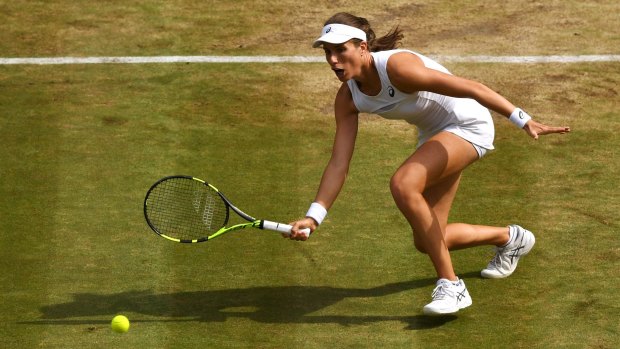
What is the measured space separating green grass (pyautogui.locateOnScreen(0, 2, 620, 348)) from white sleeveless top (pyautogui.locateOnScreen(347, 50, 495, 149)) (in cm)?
113

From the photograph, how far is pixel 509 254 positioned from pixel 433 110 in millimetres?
1221

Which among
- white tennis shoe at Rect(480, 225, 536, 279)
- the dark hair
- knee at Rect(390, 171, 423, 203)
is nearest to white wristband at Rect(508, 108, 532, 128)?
knee at Rect(390, 171, 423, 203)

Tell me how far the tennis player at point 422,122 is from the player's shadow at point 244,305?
16.1 inches

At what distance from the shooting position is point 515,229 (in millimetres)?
9781

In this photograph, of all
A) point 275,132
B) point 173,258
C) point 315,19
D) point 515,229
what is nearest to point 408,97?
point 515,229

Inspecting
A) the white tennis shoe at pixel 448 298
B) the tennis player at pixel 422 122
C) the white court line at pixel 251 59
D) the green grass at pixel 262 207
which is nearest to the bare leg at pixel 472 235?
the tennis player at pixel 422 122

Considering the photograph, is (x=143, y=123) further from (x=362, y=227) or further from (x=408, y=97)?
(x=408, y=97)

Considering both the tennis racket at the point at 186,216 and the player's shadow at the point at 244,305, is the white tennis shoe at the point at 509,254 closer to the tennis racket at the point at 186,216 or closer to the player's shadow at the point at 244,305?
the player's shadow at the point at 244,305

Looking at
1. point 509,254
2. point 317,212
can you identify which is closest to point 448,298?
point 509,254

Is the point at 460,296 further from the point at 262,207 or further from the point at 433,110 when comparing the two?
the point at 262,207

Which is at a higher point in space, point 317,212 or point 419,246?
point 317,212

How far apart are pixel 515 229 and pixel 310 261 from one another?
149 cm

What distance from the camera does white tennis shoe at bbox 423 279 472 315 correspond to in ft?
29.3

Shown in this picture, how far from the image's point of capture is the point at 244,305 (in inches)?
372
